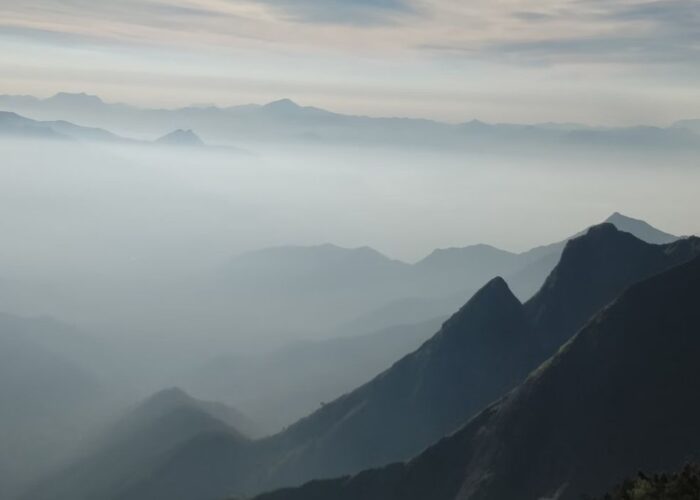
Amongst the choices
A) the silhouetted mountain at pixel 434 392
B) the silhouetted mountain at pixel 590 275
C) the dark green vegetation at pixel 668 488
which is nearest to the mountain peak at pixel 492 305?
the silhouetted mountain at pixel 434 392

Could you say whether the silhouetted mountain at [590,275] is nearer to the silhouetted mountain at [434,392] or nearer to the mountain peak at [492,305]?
the mountain peak at [492,305]

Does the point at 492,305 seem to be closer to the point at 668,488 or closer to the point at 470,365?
the point at 470,365

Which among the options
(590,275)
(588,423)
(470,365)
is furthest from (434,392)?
(588,423)

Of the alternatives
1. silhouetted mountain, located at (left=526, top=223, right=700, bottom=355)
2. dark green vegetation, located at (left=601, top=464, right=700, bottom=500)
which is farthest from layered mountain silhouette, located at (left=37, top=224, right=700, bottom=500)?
dark green vegetation, located at (left=601, top=464, right=700, bottom=500)

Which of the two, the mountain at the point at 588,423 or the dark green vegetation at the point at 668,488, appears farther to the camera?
the mountain at the point at 588,423

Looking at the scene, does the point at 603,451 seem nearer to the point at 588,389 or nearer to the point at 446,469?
the point at 588,389

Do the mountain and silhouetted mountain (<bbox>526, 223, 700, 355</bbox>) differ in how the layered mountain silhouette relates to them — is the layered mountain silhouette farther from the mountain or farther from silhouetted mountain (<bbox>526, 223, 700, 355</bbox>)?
the mountain
